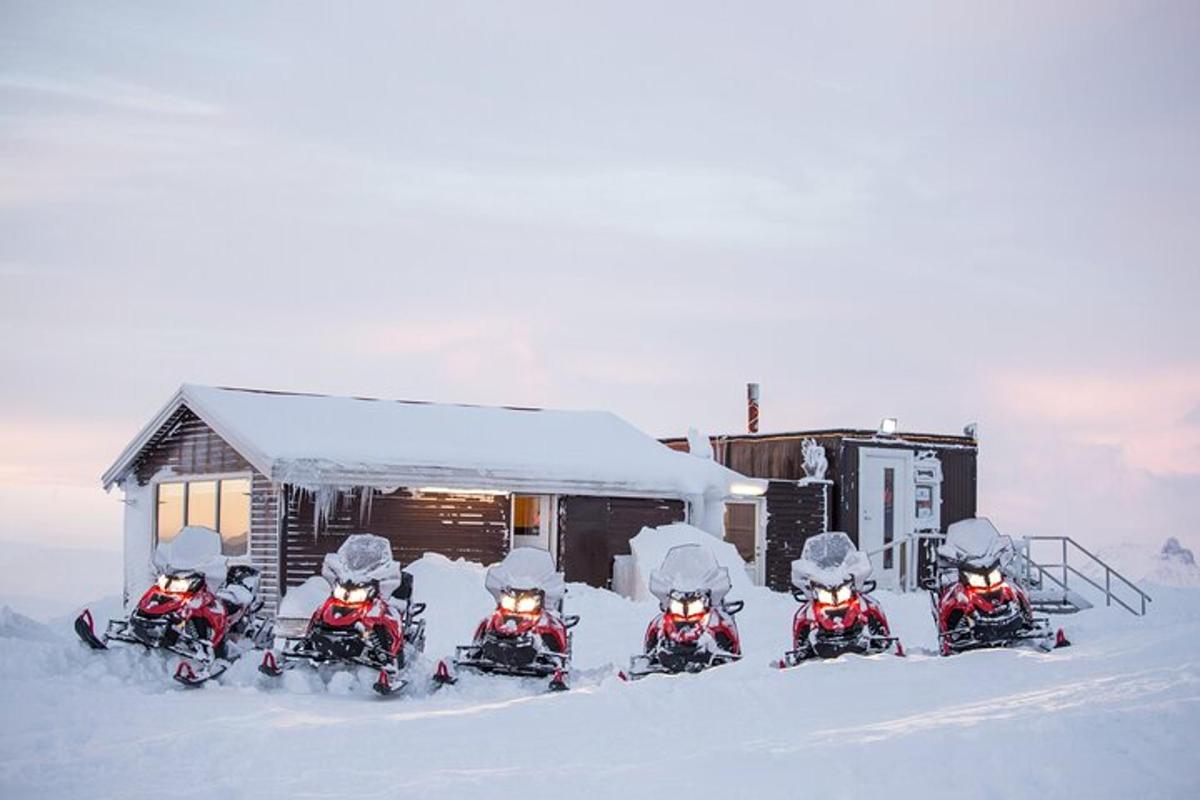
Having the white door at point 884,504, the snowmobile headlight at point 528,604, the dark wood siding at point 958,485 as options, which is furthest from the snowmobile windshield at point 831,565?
the dark wood siding at point 958,485

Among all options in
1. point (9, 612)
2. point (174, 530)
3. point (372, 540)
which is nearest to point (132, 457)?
point (174, 530)

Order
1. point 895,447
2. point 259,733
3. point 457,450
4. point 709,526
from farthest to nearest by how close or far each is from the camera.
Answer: point 895,447 → point 709,526 → point 457,450 → point 259,733

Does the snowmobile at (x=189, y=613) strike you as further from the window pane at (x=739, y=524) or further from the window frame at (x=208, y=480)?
the window pane at (x=739, y=524)

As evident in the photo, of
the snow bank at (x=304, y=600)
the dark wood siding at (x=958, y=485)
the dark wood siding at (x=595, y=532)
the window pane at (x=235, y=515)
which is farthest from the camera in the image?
the dark wood siding at (x=958, y=485)

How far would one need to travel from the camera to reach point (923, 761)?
8.69 metres

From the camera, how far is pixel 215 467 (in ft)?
76.6

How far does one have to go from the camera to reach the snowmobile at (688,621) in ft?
47.5

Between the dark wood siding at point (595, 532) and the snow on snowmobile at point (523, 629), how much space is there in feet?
29.2

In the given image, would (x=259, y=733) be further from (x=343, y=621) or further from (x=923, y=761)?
(x=923, y=761)

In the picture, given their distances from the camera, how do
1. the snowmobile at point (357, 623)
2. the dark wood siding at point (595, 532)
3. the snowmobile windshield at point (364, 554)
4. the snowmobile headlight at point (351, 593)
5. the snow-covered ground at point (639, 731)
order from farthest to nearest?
the dark wood siding at point (595, 532), the snowmobile windshield at point (364, 554), the snowmobile headlight at point (351, 593), the snowmobile at point (357, 623), the snow-covered ground at point (639, 731)

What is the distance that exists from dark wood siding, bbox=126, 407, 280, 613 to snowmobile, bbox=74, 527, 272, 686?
3720mm

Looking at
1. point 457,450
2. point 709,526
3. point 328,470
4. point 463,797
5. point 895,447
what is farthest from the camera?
point 895,447

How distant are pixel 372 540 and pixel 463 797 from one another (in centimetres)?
640

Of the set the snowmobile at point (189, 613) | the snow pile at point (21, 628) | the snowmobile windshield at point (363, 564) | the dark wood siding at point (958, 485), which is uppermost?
the dark wood siding at point (958, 485)
